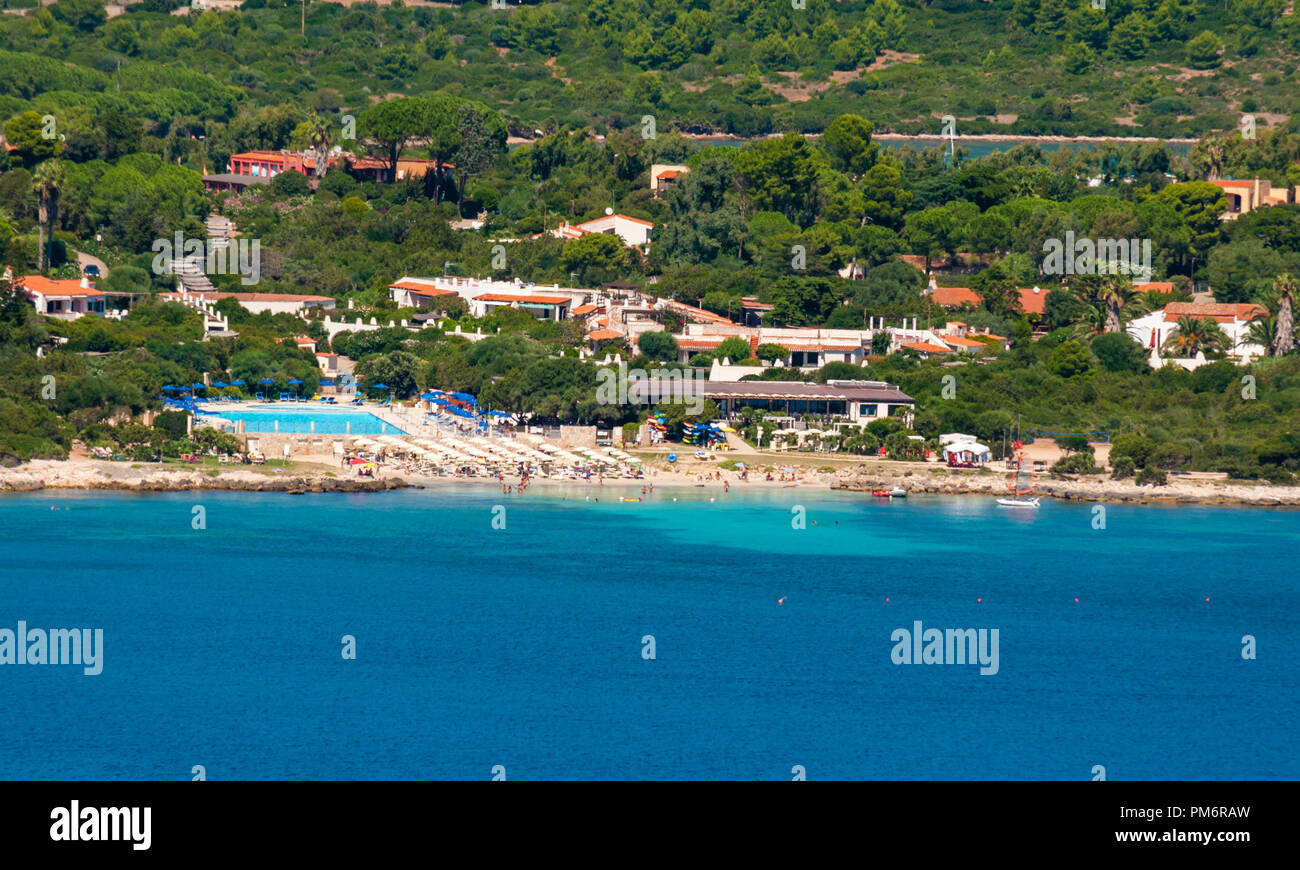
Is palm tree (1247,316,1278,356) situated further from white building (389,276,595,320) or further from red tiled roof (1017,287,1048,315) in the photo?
white building (389,276,595,320)

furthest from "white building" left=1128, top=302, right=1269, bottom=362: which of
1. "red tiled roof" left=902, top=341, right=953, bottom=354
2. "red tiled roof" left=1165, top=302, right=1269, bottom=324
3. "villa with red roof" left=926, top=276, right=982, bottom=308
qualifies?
"red tiled roof" left=902, top=341, right=953, bottom=354

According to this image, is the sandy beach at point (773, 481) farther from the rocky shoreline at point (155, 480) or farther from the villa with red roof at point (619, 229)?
the villa with red roof at point (619, 229)

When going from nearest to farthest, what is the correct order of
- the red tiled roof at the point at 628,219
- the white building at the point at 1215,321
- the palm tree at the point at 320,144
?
the white building at the point at 1215,321
the red tiled roof at the point at 628,219
the palm tree at the point at 320,144

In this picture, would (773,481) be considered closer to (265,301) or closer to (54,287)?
(265,301)

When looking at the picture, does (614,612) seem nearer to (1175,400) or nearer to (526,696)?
(526,696)

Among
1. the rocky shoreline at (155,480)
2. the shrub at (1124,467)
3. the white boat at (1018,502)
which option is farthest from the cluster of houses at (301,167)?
the shrub at (1124,467)
